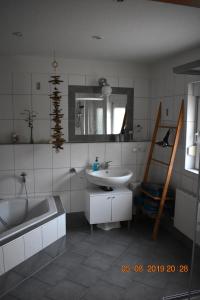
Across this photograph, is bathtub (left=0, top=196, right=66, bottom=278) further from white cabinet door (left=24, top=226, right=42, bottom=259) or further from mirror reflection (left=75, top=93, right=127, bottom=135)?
mirror reflection (left=75, top=93, right=127, bottom=135)

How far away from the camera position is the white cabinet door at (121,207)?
3.54 m

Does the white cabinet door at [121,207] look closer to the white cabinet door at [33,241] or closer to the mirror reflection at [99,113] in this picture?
the mirror reflection at [99,113]

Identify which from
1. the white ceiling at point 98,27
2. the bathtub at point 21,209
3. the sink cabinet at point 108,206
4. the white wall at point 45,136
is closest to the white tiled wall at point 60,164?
the white wall at point 45,136

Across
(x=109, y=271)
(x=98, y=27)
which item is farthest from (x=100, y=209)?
(x=98, y=27)

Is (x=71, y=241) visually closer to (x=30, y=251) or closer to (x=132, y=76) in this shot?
(x=30, y=251)

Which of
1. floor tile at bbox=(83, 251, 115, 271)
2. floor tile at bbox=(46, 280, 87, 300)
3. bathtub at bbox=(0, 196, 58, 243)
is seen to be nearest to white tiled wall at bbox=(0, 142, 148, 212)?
bathtub at bbox=(0, 196, 58, 243)

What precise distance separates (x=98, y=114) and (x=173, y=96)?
105cm

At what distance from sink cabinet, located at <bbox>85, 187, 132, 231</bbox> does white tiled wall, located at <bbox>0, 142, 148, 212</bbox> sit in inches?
12.2

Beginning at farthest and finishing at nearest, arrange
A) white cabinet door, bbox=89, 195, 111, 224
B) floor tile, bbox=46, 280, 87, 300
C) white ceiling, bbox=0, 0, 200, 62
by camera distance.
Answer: white cabinet door, bbox=89, 195, 111, 224
floor tile, bbox=46, 280, 87, 300
white ceiling, bbox=0, 0, 200, 62

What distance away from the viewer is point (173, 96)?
11.3 feet

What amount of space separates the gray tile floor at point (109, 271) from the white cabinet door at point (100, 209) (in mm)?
210

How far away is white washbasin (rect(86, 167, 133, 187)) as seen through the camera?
3309mm

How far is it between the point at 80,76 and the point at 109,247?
7.48 feet

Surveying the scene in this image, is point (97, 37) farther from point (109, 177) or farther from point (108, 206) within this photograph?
point (108, 206)
